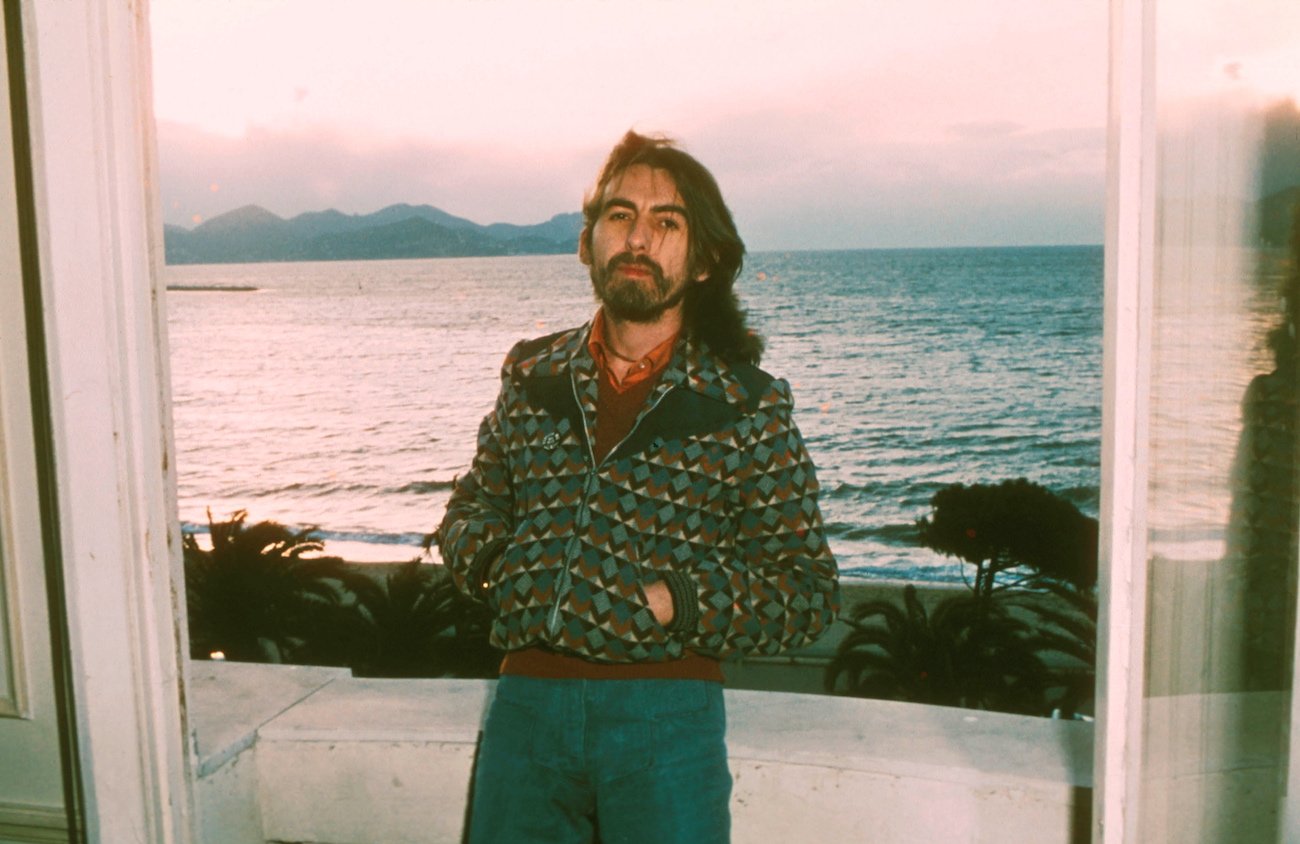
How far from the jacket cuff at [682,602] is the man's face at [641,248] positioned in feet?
1.57

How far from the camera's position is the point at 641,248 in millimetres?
1850

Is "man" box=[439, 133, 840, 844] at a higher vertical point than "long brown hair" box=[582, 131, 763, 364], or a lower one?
lower

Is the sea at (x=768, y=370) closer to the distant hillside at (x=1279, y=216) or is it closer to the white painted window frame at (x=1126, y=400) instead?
the white painted window frame at (x=1126, y=400)

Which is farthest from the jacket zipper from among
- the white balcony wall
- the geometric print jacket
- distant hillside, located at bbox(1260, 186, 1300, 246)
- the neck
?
distant hillside, located at bbox(1260, 186, 1300, 246)

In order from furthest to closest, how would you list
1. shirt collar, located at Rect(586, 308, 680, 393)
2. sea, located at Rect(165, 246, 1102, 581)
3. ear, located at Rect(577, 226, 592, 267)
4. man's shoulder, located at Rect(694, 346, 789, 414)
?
sea, located at Rect(165, 246, 1102, 581) < ear, located at Rect(577, 226, 592, 267) < shirt collar, located at Rect(586, 308, 680, 393) < man's shoulder, located at Rect(694, 346, 789, 414)

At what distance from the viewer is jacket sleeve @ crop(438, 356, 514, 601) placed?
6.00ft

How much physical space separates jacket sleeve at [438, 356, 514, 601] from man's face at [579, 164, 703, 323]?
0.81 ft

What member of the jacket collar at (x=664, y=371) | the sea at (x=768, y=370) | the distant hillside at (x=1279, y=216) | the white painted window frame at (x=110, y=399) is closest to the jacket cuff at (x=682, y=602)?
the jacket collar at (x=664, y=371)

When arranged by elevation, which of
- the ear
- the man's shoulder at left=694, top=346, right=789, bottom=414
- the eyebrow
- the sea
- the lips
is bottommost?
the sea

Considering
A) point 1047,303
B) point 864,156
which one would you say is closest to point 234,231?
point 864,156

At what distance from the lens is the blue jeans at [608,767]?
1.67 meters

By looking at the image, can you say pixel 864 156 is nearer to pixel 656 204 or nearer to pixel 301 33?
pixel 301 33

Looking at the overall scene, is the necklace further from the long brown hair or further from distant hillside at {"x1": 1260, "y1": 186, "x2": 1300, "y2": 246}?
distant hillside at {"x1": 1260, "y1": 186, "x2": 1300, "y2": 246}

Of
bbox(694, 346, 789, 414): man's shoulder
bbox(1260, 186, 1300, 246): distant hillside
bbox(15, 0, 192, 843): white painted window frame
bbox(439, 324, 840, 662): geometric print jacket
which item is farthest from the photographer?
bbox(694, 346, 789, 414): man's shoulder
